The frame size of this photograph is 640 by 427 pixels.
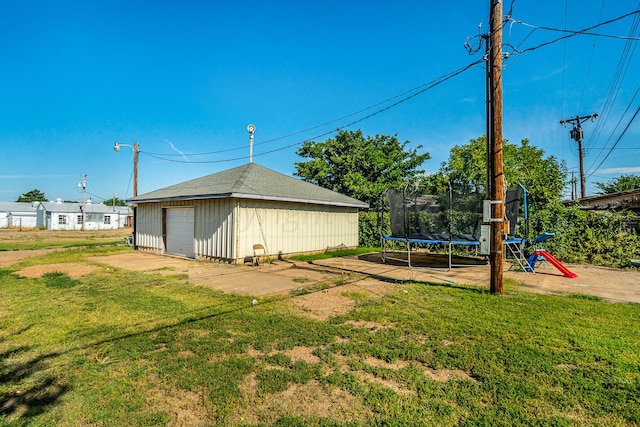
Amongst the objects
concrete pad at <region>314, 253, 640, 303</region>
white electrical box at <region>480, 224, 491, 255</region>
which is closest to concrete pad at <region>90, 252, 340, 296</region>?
concrete pad at <region>314, 253, 640, 303</region>

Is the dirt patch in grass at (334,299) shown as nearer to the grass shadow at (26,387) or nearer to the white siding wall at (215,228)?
the grass shadow at (26,387)

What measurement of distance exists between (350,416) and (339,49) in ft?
50.1

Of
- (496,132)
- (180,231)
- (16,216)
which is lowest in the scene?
(180,231)

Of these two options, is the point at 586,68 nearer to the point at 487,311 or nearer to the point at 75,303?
the point at 487,311

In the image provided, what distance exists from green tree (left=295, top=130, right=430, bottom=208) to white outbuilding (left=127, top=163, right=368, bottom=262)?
6.64m

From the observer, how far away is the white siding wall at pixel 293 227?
10461 mm

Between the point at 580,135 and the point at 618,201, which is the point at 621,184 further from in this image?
the point at 618,201

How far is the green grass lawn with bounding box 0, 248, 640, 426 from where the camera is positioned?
2.43 meters

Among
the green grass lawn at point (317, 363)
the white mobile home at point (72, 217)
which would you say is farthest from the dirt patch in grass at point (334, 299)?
the white mobile home at point (72, 217)

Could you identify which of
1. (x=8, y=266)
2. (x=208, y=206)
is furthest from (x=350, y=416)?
(x=8, y=266)

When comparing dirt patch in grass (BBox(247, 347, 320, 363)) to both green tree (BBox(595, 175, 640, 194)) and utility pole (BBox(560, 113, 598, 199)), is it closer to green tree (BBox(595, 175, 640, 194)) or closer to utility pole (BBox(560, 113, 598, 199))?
utility pole (BBox(560, 113, 598, 199))

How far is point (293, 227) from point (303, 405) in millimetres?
9681

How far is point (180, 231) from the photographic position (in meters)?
12.5

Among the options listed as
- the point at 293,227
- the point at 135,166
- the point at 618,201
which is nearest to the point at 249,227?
the point at 293,227
